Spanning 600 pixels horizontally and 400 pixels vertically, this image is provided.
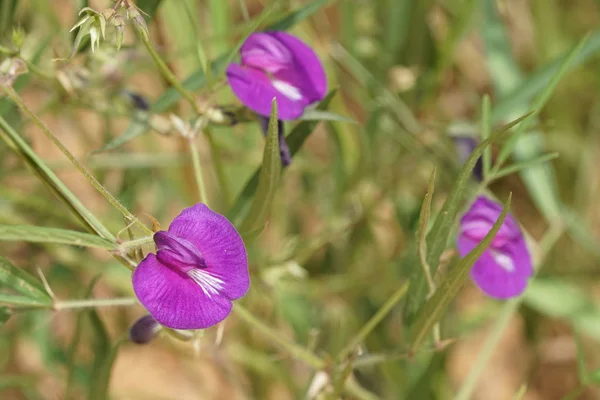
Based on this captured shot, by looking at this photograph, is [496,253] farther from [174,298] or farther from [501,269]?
[174,298]

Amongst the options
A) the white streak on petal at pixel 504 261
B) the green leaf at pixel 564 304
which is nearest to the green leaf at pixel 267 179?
the white streak on petal at pixel 504 261

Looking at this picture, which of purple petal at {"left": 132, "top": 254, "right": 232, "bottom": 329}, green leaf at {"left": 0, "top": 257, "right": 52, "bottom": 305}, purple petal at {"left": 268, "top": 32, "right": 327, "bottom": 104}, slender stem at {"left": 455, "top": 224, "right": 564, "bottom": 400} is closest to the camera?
purple petal at {"left": 132, "top": 254, "right": 232, "bottom": 329}

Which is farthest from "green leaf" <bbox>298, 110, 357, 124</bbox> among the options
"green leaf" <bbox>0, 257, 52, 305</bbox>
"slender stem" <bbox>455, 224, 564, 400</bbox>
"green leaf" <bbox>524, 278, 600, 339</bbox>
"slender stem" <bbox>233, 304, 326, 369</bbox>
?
"green leaf" <bbox>524, 278, 600, 339</bbox>

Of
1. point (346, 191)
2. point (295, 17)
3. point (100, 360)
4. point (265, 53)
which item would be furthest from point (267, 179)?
point (346, 191)

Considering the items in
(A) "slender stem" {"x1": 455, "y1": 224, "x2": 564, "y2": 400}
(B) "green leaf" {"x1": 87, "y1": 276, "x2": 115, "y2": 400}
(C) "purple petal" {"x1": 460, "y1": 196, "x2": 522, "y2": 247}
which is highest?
(C) "purple petal" {"x1": 460, "y1": 196, "x2": 522, "y2": 247}

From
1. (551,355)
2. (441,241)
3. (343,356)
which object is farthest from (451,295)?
(551,355)

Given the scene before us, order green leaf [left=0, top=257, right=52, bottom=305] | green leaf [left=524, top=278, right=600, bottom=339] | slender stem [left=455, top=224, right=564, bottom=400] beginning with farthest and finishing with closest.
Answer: green leaf [left=524, top=278, right=600, bottom=339] → slender stem [left=455, top=224, right=564, bottom=400] → green leaf [left=0, top=257, right=52, bottom=305]

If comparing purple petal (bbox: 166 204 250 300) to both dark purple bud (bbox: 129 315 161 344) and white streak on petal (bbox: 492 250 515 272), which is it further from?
white streak on petal (bbox: 492 250 515 272)
